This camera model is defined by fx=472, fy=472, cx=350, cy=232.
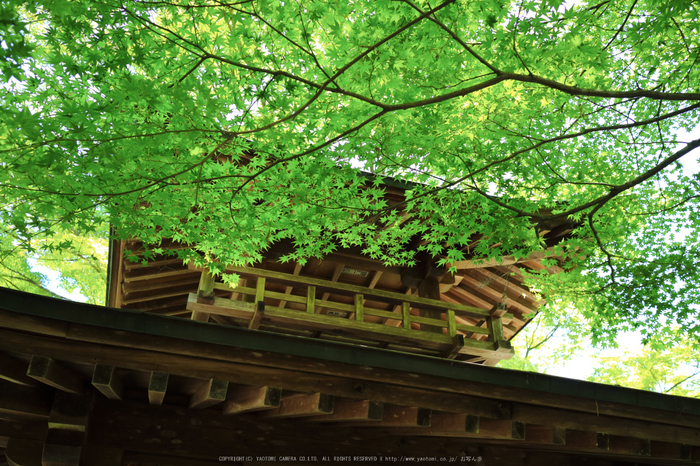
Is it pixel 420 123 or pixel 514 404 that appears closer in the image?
pixel 514 404

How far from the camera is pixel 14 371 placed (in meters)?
3.53

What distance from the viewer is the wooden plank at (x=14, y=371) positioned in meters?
3.43

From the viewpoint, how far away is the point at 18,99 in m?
4.20

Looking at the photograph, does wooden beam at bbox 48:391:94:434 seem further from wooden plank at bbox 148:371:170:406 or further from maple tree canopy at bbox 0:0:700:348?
maple tree canopy at bbox 0:0:700:348

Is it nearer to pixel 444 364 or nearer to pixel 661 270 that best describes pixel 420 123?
pixel 444 364

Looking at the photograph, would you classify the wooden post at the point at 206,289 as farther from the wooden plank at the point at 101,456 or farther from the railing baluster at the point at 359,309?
the wooden plank at the point at 101,456

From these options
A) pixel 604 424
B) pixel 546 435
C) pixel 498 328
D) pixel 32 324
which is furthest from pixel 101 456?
pixel 498 328

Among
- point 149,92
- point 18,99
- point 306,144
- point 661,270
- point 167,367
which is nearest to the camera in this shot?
point 149,92

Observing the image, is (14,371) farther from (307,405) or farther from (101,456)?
(307,405)

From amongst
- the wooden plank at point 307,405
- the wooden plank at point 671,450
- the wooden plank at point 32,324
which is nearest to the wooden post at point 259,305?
the wooden plank at point 307,405

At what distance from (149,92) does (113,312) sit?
161cm

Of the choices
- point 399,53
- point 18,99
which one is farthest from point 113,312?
point 399,53

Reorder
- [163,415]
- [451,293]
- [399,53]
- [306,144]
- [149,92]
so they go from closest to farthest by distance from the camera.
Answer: [149,92]
[399,53]
[163,415]
[306,144]
[451,293]

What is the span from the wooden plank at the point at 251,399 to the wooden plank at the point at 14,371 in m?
1.57
